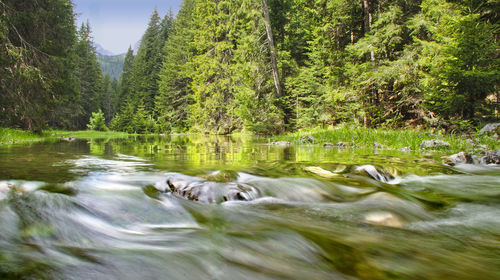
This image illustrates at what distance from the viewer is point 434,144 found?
25.0 feet

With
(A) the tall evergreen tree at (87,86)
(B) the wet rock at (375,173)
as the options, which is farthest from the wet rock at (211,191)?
(A) the tall evergreen tree at (87,86)

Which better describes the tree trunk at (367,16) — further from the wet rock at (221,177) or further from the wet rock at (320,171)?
the wet rock at (221,177)

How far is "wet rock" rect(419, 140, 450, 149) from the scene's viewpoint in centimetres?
754

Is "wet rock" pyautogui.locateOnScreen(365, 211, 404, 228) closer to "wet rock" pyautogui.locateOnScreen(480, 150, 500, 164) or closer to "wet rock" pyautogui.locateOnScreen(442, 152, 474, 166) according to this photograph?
"wet rock" pyautogui.locateOnScreen(442, 152, 474, 166)

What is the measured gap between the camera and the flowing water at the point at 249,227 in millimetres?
1606

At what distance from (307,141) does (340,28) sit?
6230 millimetres

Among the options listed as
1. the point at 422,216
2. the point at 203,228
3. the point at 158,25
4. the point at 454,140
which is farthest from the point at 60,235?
the point at 158,25

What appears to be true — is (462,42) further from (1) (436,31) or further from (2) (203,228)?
(2) (203,228)

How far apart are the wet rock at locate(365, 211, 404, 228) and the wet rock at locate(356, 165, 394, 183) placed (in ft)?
4.88

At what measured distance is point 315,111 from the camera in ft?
50.2

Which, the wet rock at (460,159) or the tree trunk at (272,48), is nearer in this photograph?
the wet rock at (460,159)

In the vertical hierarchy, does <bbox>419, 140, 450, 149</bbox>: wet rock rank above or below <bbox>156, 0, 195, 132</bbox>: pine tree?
below

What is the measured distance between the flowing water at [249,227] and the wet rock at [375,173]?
0.03 m

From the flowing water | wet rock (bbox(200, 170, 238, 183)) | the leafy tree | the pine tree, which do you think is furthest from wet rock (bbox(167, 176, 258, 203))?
the pine tree
